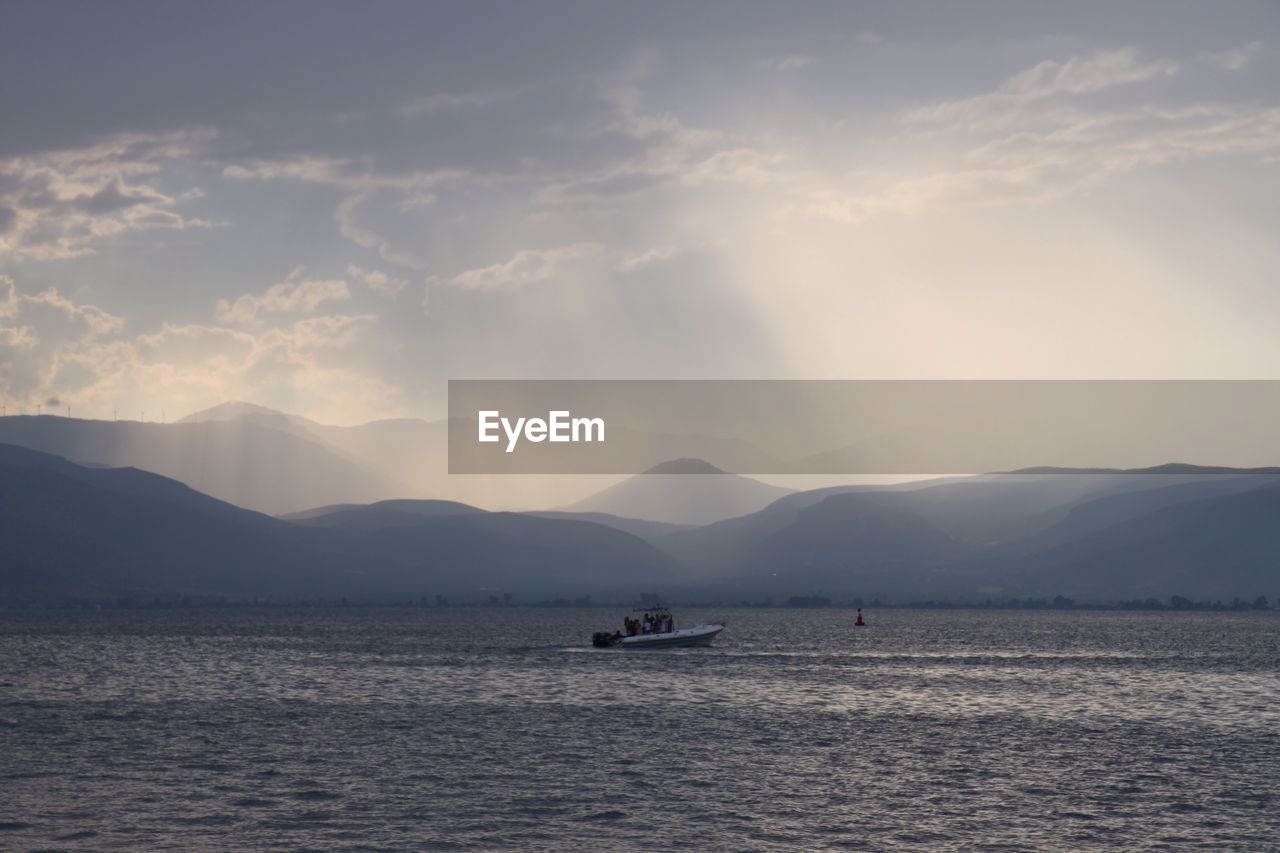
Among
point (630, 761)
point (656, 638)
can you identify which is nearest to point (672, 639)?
point (656, 638)

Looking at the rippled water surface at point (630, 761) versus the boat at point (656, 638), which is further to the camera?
the boat at point (656, 638)

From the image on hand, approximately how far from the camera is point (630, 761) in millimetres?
74875

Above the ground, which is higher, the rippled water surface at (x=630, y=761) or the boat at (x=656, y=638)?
the boat at (x=656, y=638)

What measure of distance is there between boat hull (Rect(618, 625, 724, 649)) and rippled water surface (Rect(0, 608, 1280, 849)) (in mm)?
38386

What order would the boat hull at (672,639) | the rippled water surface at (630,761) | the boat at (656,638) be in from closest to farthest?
the rippled water surface at (630,761), the boat hull at (672,639), the boat at (656,638)

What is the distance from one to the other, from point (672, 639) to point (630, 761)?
10587 centimetres

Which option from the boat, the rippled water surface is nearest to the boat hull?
the boat

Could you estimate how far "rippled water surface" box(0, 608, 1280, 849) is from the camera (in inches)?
2195

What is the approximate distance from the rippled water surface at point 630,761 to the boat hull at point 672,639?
38.4 m

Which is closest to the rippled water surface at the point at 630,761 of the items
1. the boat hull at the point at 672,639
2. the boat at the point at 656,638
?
the boat hull at the point at 672,639

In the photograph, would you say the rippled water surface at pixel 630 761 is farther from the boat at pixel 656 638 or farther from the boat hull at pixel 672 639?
the boat at pixel 656 638

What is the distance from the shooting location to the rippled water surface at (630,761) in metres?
55.8

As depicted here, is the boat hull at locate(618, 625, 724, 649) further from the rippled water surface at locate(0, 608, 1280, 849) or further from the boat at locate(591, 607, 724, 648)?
the rippled water surface at locate(0, 608, 1280, 849)

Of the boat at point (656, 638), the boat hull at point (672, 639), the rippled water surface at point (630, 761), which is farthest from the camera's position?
the boat at point (656, 638)
